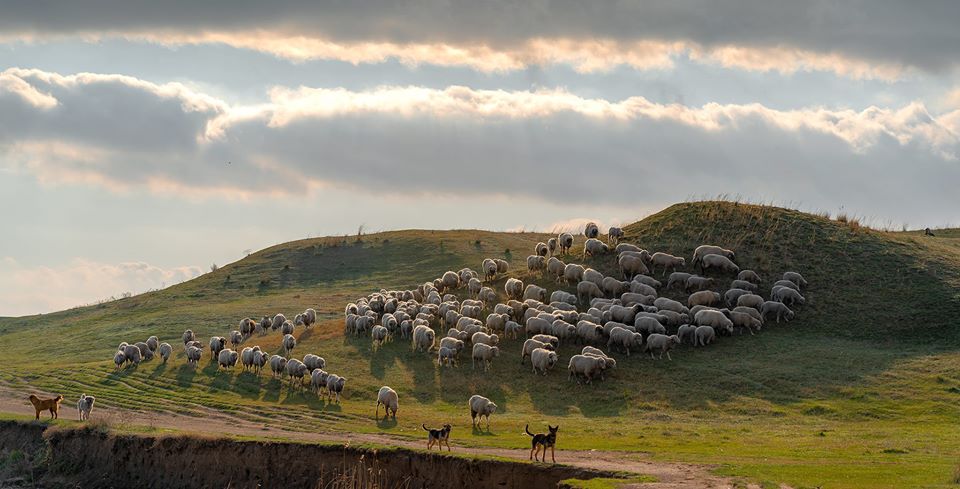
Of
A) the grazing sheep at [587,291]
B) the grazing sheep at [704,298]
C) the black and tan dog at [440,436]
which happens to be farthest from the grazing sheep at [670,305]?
the black and tan dog at [440,436]

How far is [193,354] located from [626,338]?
20.5 metres

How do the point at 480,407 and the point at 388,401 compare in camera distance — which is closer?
the point at 480,407

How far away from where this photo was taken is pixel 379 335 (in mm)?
52875

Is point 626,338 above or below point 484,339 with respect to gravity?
above

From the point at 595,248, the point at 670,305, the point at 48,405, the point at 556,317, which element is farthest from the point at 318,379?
the point at 595,248

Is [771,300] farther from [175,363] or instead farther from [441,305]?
[175,363]

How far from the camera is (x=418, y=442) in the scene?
34.8 meters

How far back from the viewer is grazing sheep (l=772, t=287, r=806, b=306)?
5388 centimetres

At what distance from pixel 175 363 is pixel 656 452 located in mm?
28602

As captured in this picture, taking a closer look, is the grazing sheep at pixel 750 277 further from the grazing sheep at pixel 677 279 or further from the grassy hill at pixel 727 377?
the grazing sheep at pixel 677 279

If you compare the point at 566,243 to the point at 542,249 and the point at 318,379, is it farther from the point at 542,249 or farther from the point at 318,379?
the point at 318,379

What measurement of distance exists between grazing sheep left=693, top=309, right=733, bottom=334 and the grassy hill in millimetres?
739

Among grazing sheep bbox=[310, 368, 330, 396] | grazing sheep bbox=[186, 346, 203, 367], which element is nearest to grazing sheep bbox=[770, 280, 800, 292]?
grazing sheep bbox=[310, 368, 330, 396]

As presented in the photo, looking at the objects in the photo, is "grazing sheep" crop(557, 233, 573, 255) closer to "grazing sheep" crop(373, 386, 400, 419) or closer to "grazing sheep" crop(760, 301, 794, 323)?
"grazing sheep" crop(760, 301, 794, 323)
